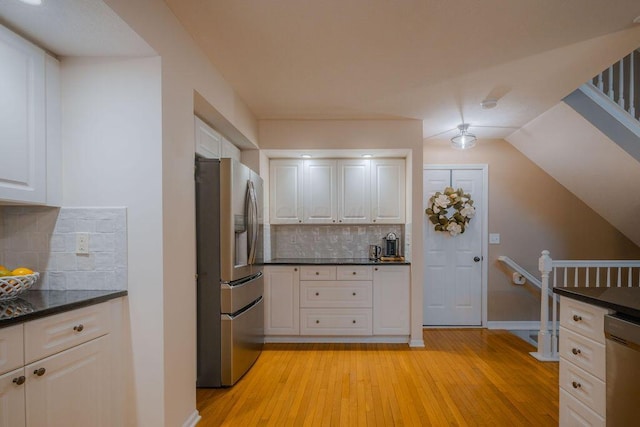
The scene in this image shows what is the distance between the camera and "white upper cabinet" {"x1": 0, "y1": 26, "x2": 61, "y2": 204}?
5.07 feet

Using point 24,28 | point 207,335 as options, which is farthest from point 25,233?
point 207,335

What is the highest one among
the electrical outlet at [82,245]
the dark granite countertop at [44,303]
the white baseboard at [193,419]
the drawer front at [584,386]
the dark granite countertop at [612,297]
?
the electrical outlet at [82,245]

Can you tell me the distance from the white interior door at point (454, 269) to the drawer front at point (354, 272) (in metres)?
1.14

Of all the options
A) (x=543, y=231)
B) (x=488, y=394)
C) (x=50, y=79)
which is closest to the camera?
(x=50, y=79)

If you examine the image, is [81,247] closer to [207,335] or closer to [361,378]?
[207,335]

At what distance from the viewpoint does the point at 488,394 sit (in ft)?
8.73

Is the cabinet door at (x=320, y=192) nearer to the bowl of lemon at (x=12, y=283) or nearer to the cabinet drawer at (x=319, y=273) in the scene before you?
the cabinet drawer at (x=319, y=273)

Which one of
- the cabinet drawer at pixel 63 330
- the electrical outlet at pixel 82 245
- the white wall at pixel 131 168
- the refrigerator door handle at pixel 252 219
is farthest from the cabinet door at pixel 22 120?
the refrigerator door handle at pixel 252 219

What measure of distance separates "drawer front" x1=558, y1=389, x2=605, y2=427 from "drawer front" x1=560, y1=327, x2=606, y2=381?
190mm

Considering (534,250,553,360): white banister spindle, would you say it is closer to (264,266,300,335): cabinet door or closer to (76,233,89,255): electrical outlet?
(264,266,300,335): cabinet door

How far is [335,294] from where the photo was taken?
3844mm

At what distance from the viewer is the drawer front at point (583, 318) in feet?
5.26

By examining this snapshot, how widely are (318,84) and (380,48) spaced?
74cm

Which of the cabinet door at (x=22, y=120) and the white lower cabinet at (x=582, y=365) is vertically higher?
the cabinet door at (x=22, y=120)
